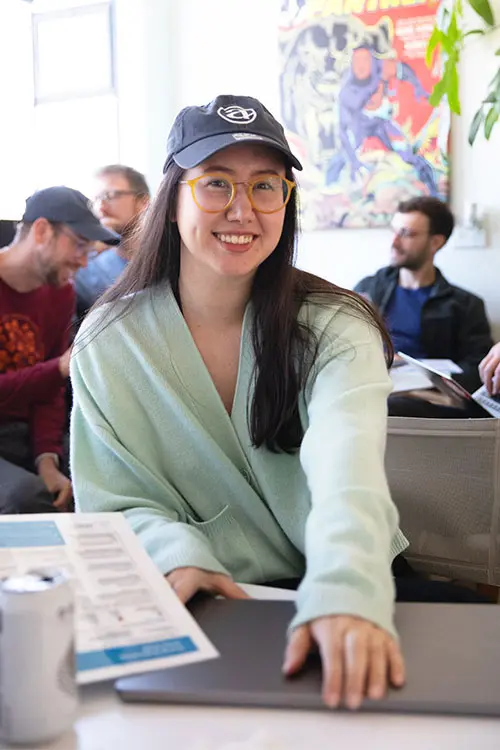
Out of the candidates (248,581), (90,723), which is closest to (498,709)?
(90,723)

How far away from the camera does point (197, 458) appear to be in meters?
1.18

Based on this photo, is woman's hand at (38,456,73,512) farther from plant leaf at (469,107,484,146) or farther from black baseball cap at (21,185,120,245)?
plant leaf at (469,107,484,146)

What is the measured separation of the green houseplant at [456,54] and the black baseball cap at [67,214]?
4.95 ft

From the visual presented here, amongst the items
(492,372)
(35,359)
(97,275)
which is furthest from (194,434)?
(97,275)

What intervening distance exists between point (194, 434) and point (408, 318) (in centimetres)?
261

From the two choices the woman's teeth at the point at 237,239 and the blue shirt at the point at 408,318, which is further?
the blue shirt at the point at 408,318

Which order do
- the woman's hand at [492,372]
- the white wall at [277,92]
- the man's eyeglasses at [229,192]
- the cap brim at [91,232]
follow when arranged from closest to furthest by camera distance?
the man's eyeglasses at [229,192] → the woman's hand at [492,372] → the cap brim at [91,232] → the white wall at [277,92]

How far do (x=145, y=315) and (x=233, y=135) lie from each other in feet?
0.92

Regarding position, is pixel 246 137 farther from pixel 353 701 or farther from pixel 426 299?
pixel 426 299

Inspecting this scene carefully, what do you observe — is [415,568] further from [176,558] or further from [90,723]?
[90,723]

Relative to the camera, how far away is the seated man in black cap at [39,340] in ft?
7.68

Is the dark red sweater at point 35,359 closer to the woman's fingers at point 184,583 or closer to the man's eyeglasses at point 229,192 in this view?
the man's eyeglasses at point 229,192

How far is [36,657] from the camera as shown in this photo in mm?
633

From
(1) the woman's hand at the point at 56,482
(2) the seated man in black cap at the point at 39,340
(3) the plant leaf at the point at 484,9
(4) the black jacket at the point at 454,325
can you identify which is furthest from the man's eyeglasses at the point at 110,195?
(3) the plant leaf at the point at 484,9
